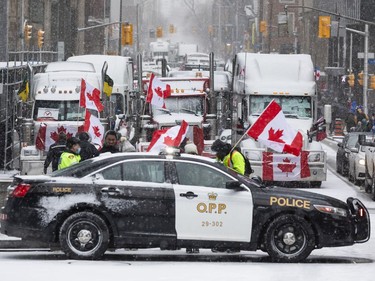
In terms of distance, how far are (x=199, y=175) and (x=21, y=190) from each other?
7.68ft

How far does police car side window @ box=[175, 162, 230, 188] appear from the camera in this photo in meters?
15.6

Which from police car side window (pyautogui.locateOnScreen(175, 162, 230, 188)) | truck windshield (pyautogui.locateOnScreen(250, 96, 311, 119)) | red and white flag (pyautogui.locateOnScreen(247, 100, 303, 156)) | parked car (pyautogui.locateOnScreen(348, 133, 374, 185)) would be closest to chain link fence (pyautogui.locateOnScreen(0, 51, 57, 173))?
truck windshield (pyautogui.locateOnScreen(250, 96, 311, 119))

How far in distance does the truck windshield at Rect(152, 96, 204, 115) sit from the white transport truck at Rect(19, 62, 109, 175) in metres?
2.48

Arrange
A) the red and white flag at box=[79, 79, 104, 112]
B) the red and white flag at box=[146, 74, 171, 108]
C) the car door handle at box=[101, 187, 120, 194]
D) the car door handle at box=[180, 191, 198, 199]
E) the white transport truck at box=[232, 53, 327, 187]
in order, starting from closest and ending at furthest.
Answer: the car door handle at box=[101, 187, 120, 194], the car door handle at box=[180, 191, 198, 199], the red and white flag at box=[79, 79, 104, 112], the red and white flag at box=[146, 74, 171, 108], the white transport truck at box=[232, 53, 327, 187]

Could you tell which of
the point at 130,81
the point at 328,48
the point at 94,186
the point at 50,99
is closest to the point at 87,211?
the point at 94,186

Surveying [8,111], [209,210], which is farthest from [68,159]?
[8,111]

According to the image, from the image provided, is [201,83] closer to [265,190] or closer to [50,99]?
[50,99]

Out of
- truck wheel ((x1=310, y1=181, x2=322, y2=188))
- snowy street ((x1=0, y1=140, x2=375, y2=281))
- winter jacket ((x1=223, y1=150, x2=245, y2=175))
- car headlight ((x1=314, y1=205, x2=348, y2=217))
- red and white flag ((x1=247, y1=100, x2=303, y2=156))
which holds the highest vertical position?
red and white flag ((x1=247, y1=100, x2=303, y2=156))

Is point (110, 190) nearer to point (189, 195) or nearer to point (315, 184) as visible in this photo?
point (189, 195)

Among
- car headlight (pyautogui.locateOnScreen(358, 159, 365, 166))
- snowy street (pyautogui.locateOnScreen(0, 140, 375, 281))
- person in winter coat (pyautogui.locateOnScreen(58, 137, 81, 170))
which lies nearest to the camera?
snowy street (pyautogui.locateOnScreen(0, 140, 375, 281))

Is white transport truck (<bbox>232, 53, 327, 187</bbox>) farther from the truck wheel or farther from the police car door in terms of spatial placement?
the police car door

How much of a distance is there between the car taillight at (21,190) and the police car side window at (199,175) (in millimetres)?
1986

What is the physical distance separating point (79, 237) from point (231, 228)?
6.54ft

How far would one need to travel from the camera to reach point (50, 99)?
1240 inches
